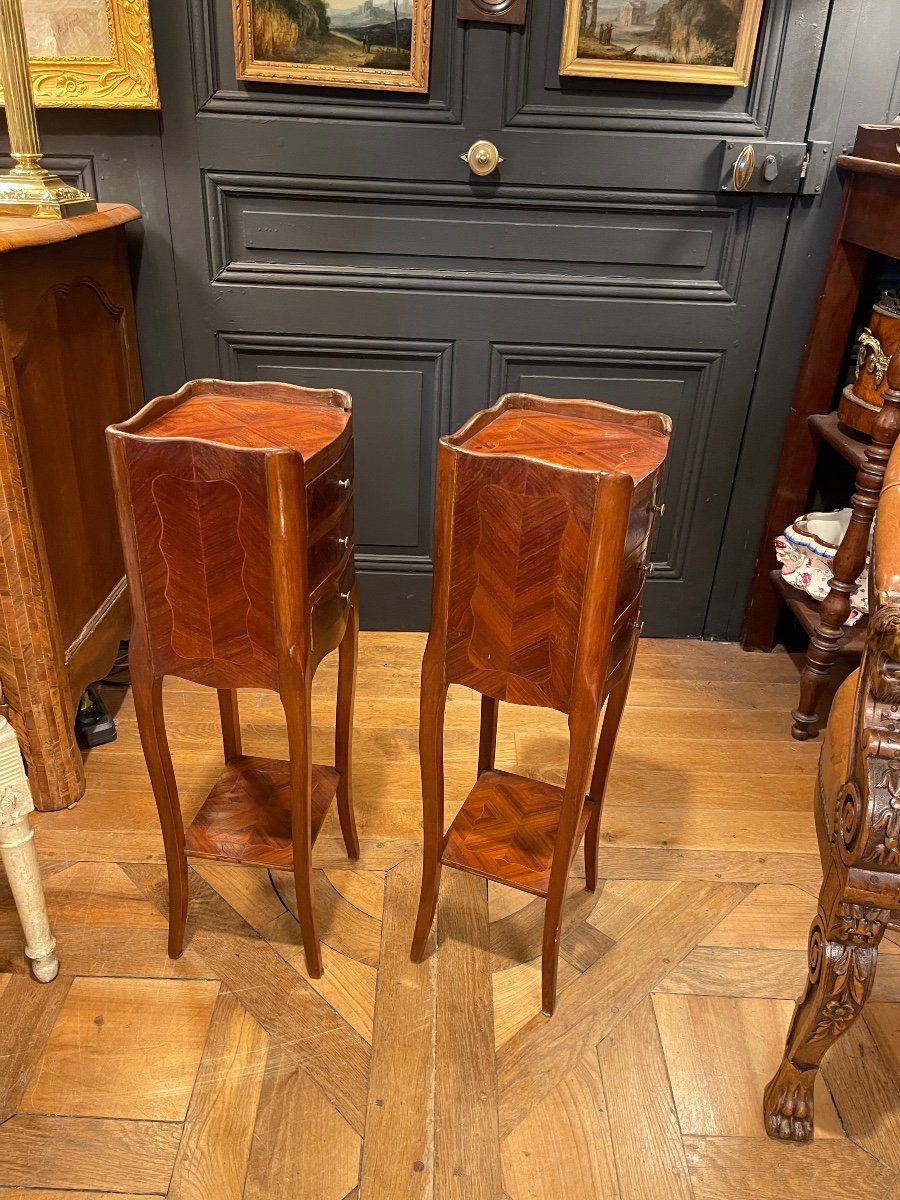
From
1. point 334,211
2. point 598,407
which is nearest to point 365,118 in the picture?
point 334,211

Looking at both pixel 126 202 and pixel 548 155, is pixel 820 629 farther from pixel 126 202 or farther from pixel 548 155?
pixel 126 202

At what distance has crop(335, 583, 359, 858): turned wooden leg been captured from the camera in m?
1.52

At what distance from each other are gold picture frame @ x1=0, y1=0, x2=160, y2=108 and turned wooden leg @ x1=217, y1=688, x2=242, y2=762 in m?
1.31

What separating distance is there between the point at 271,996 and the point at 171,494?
86cm

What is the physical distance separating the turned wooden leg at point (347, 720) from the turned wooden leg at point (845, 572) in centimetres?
115

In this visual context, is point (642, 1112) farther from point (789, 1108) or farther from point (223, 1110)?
point (223, 1110)

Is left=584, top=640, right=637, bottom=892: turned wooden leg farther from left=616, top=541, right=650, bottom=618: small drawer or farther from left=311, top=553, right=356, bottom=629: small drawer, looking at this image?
left=311, top=553, right=356, bottom=629: small drawer

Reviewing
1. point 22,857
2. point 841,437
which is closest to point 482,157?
point 841,437

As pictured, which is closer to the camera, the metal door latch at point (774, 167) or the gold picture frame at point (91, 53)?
the gold picture frame at point (91, 53)

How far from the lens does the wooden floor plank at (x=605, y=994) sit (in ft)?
4.42

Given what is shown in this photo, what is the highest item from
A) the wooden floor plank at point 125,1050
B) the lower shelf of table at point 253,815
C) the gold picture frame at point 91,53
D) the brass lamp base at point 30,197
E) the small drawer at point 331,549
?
the gold picture frame at point 91,53

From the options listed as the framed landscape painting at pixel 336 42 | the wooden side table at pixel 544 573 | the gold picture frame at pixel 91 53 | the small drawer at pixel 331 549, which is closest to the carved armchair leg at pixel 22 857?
the small drawer at pixel 331 549

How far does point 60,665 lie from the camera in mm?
1768

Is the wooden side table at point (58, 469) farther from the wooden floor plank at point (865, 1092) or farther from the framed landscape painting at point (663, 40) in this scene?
the wooden floor plank at point (865, 1092)
